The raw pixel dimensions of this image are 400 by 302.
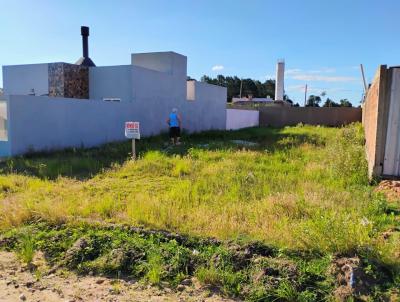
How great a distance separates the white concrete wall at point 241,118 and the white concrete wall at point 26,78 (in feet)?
44.2

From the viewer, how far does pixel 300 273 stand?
352 centimetres

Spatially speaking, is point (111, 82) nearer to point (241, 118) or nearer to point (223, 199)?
point (223, 199)

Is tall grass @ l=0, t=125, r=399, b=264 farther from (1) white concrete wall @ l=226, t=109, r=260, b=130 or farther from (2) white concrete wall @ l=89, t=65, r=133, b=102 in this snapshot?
(1) white concrete wall @ l=226, t=109, r=260, b=130

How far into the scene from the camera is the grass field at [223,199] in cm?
414

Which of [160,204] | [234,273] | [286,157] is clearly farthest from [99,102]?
[234,273]

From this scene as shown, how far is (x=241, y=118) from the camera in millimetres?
28719

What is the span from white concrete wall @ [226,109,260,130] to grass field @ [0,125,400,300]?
16.5 metres

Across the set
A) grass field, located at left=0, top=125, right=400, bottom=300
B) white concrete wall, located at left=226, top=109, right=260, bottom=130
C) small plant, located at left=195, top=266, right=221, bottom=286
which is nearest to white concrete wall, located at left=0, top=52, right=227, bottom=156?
grass field, located at left=0, top=125, right=400, bottom=300

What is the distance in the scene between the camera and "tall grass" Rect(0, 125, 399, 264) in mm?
4281

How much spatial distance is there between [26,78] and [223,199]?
14220mm

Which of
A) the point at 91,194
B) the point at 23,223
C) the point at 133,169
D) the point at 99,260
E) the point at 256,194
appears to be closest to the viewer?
the point at 99,260

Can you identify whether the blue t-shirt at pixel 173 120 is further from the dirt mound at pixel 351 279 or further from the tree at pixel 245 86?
the tree at pixel 245 86

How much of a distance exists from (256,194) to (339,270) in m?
2.92

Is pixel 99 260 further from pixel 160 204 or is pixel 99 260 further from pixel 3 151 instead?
pixel 3 151
